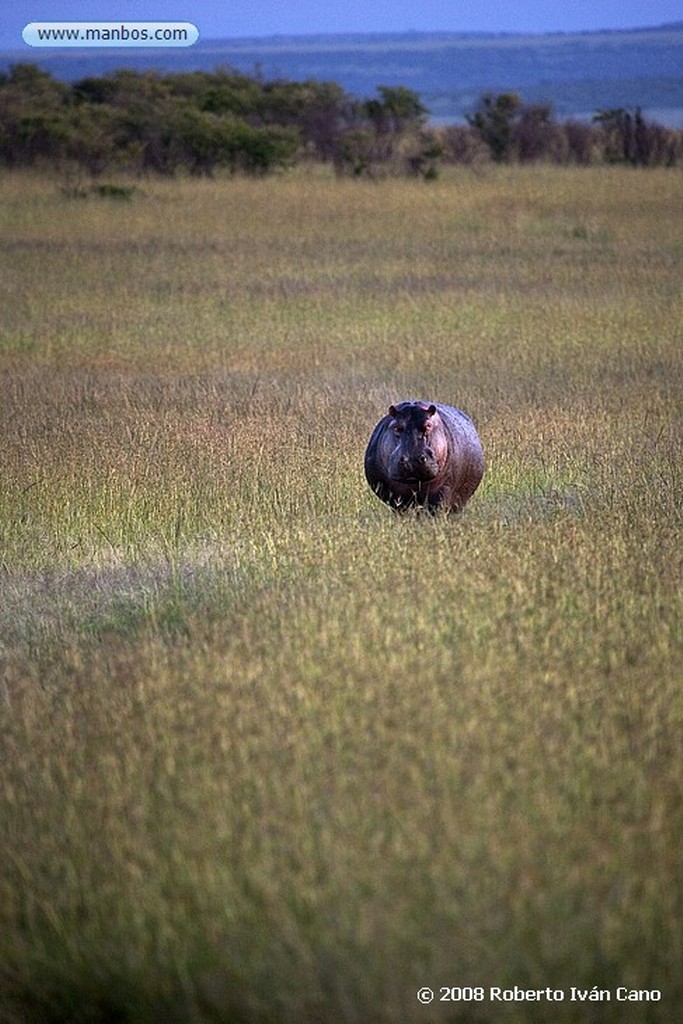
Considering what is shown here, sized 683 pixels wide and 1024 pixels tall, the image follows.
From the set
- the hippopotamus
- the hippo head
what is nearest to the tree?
the hippopotamus

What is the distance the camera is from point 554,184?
30.8m

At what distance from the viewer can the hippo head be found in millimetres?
7863

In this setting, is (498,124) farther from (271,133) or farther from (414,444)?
(414,444)

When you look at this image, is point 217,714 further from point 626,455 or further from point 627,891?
point 626,455

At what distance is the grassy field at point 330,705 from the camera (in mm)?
3949

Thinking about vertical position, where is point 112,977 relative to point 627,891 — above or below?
below

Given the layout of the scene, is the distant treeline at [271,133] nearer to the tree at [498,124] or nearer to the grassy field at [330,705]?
the tree at [498,124]

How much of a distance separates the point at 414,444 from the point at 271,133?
96.0ft

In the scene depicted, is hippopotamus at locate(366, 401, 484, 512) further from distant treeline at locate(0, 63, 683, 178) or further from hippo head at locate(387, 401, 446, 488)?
distant treeline at locate(0, 63, 683, 178)

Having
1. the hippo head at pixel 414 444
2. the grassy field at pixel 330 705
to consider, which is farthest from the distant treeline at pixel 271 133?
the hippo head at pixel 414 444

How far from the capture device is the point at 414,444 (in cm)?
790

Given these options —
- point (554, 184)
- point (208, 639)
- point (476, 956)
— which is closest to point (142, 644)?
point (208, 639)

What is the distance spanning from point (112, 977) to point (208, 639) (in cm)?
238

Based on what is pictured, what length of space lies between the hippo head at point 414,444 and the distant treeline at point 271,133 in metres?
25.7
